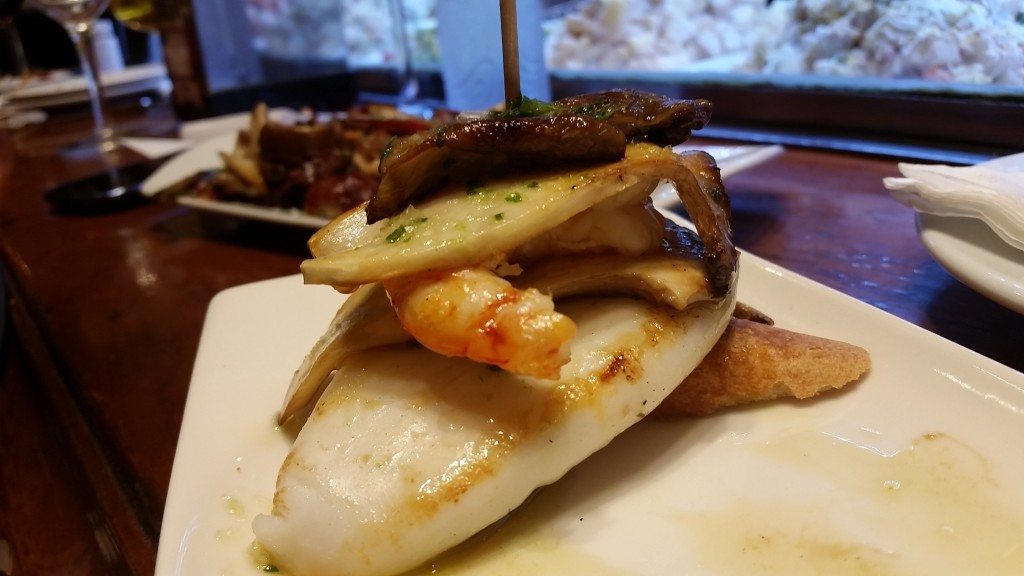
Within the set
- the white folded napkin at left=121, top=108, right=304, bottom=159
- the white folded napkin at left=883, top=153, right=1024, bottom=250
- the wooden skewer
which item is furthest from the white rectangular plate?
the white folded napkin at left=121, top=108, right=304, bottom=159

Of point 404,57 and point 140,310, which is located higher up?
point 404,57

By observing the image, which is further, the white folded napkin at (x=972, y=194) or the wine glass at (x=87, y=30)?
the wine glass at (x=87, y=30)

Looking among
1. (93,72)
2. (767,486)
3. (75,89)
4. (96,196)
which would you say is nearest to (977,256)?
(767,486)

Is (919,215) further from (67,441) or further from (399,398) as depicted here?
(67,441)

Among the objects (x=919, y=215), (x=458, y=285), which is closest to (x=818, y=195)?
(x=919, y=215)

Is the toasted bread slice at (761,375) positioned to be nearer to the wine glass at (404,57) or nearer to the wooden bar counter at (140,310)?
the wooden bar counter at (140,310)

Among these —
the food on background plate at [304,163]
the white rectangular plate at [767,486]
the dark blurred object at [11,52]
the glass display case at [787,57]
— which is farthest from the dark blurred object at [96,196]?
the dark blurred object at [11,52]

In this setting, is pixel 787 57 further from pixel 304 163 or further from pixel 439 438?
pixel 439 438
